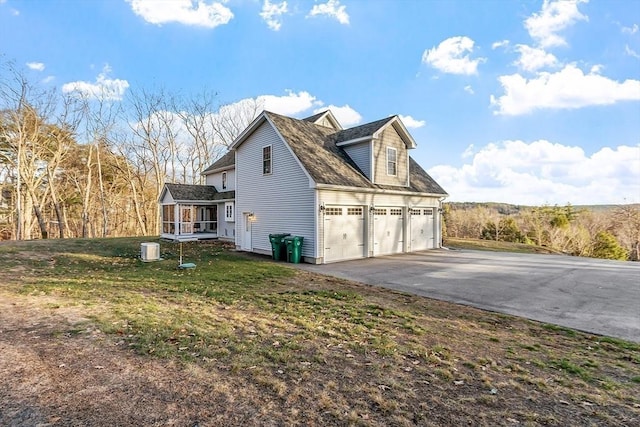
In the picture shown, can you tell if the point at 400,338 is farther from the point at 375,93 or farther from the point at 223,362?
the point at 375,93

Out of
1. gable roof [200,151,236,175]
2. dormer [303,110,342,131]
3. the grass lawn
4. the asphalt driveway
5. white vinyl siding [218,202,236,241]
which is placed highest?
dormer [303,110,342,131]

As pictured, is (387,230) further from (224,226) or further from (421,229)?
(224,226)

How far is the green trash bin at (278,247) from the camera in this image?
44.6ft

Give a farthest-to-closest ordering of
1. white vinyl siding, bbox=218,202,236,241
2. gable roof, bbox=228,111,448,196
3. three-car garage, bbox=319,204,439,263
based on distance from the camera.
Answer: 1. white vinyl siding, bbox=218,202,236,241
2. gable roof, bbox=228,111,448,196
3. three-car garage, bbox=319,204,439,263

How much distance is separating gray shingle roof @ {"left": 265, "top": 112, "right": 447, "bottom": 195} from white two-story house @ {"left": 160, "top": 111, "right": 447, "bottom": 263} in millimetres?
63

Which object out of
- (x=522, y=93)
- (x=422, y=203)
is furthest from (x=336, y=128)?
(x=522, y=93)

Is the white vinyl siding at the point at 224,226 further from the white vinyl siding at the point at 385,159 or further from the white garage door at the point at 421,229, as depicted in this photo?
the white garage door at the point at 421,229

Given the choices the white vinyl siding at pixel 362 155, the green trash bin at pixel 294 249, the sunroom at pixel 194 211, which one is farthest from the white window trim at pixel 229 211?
the white vinyl siding at pixel 362 155

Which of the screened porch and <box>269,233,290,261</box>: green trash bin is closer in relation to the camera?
<box>269,233,290,261</box>: green trash bin

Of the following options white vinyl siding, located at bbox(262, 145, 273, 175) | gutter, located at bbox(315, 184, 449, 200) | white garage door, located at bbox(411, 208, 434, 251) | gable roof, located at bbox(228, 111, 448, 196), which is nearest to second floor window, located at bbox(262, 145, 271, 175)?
white vinyl siding, located at bbox(262, 145, 273, 175)

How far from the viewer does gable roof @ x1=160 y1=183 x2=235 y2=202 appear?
2036 centimetres

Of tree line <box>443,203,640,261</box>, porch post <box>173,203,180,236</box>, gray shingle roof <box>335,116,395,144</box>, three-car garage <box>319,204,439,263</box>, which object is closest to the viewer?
three-car garage <box>319,204,439,263</box>

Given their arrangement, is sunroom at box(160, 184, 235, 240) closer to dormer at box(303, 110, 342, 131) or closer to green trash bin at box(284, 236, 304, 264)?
dormer at box(303, 110, 342, 131)

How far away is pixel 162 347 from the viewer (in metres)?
4.44
